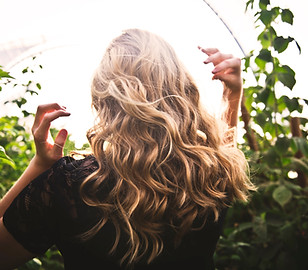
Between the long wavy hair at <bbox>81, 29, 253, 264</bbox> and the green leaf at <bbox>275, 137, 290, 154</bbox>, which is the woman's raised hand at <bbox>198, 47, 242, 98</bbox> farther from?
the green leaf at <bbox>275, 137, 290, 154</bbox>

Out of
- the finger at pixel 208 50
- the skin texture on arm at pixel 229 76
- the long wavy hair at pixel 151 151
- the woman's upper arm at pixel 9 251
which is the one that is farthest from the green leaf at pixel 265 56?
the woman's upper arm at pixel 9 251

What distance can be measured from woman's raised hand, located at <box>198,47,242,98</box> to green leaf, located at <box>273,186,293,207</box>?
76 centimetres

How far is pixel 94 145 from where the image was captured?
3.92 feet

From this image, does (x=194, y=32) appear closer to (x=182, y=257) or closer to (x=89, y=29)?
(x=89, y=29)

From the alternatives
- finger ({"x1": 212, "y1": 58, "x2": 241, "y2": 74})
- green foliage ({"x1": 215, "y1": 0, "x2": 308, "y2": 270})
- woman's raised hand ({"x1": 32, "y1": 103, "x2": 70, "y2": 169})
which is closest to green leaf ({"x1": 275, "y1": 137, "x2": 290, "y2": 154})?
green foliage ({"x1": 215, "y1": 0, "x2": 308, "y2": 270})

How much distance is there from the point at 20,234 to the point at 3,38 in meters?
2.03

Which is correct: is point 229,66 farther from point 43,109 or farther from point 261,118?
point 261,118

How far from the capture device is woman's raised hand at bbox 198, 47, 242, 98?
1.38 metres

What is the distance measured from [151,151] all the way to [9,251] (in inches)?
20.0

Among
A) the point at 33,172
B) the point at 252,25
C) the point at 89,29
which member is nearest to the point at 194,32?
the point at 252,25

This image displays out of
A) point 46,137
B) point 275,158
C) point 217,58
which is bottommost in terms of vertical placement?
point 275,158

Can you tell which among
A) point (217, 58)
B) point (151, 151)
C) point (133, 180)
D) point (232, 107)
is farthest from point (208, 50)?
point (133, 180)

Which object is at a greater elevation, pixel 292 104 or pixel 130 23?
pixel 130 23

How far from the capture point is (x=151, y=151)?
1190 millimetres
